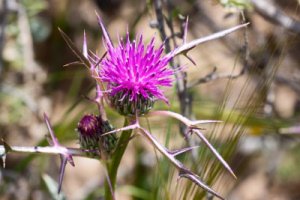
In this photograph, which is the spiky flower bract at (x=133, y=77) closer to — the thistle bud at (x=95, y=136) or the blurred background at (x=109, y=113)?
the thistle bud at (x=95, y=136)

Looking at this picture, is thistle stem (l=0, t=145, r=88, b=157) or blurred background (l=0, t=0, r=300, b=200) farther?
blurred background (l=0, t=0, r=300, b=200)

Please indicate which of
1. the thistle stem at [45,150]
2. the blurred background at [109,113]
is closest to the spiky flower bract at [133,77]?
the thistle stem at [45,150]

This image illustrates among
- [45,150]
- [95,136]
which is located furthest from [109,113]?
[45,150]

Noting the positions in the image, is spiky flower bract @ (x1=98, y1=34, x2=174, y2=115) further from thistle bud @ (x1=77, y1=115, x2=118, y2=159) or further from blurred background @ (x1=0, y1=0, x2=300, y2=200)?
blurred background @ (x1=0, y1=0, x2=300, y2=200)

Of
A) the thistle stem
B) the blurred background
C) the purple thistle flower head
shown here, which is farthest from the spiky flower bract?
the blurred background

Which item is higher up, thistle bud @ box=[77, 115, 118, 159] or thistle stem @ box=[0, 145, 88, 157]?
thistle stem @ box=[0, 145, 88, 157]

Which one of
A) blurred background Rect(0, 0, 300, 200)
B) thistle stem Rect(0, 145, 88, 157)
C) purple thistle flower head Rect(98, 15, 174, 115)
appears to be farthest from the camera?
blurred background Rect(0, 0, 300, 200)

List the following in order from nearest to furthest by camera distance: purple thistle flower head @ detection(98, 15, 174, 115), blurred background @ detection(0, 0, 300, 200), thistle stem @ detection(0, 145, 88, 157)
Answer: thistle stem @ detection(0, 145, 88, 157)
purple thistle flower head @ detection(98, 15, 174, 115)
blurred background @ detection(0, 0, 300, 200)

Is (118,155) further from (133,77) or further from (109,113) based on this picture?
(109,113)
